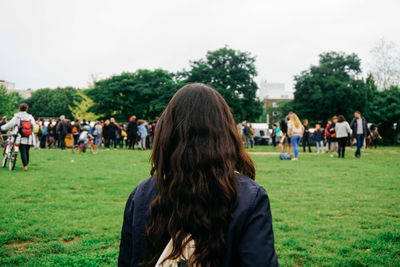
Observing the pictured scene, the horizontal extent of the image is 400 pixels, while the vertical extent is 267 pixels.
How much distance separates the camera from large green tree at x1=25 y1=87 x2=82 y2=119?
77.4m

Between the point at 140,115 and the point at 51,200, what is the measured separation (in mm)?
47076

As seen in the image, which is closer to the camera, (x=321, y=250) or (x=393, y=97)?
(x=321, y=250)

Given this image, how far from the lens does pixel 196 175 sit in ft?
5.07

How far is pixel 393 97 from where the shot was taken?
39812mm

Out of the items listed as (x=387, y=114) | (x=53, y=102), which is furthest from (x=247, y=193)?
A: (x=53, y=102)

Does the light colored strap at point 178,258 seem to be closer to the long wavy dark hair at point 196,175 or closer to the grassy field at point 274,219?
the long wavy dark hair at point 196,175

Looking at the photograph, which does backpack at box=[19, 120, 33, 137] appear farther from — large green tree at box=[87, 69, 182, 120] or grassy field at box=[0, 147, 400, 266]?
large green tree at box=[87, 69, 182, 120]

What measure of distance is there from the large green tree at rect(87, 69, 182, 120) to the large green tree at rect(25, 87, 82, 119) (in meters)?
25.5

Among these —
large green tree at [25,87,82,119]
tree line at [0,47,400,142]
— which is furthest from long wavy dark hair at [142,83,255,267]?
large green tree at [25,87,82,119]

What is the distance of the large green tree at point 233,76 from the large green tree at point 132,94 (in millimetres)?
5543

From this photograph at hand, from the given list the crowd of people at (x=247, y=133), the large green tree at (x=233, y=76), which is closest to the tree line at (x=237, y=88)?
the large green tree at (x=233, y=76)

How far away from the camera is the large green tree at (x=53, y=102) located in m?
77.4

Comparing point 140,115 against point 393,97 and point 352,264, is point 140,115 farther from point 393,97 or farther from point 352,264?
point 352,264

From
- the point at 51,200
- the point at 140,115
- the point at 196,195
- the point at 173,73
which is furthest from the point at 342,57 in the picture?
the point at 196,195
